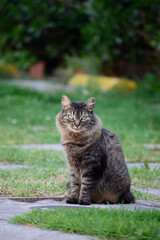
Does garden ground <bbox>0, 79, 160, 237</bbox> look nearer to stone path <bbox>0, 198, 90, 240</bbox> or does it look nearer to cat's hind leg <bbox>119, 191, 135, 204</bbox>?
cat's hind leg <bbox>119, 191, 135, 204</bbox>

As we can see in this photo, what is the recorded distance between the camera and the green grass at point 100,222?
8.80 feet

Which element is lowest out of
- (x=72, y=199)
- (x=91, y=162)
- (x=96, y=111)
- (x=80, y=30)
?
(x=72, y=199)

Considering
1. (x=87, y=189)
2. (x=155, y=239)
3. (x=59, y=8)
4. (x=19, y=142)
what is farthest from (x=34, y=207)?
(x=59, y=8)

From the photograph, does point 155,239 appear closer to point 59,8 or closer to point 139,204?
point 139,204

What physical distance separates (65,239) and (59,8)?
40.5ft

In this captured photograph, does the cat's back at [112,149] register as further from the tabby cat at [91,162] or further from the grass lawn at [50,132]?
the grass lawn at [50,132]

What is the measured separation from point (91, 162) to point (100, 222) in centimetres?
102

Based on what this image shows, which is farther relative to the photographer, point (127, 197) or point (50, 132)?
point (50, 132)

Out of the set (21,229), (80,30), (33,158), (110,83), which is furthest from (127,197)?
(80,30)

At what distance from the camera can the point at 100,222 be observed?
2850 mm

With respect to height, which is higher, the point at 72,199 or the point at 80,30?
the point at 80,30

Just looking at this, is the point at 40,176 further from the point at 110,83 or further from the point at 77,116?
the point at 110,83

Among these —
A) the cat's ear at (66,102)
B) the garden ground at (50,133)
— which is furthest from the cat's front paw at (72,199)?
the cat's ear at (66,102)

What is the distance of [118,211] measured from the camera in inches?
125
